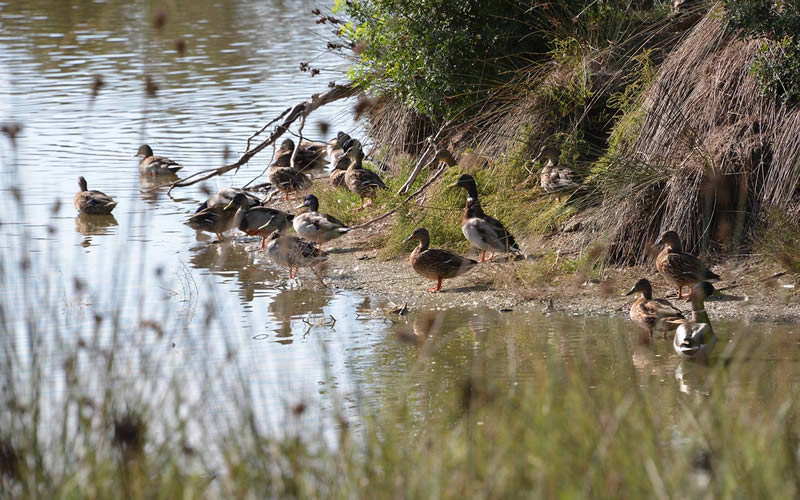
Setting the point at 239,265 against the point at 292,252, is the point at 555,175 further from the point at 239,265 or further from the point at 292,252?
the point at 239,265

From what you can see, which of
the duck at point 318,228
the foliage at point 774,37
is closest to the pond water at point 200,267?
the duck at point 318,228

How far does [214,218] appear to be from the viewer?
12.7 meters

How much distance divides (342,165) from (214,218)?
99.9 inches

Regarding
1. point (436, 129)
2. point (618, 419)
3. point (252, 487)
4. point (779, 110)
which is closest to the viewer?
point (618, 419)

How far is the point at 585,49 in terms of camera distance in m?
11.3

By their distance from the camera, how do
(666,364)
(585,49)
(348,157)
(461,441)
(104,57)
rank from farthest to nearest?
1. (104,57)
2. (348,157)
3. (585,49)
4. (666,364)
5. (461,441)

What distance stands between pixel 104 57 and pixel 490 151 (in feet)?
48.2

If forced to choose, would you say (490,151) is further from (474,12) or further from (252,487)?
(252,487)

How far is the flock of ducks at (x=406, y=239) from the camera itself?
8.29 metres

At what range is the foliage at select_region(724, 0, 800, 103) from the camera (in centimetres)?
886

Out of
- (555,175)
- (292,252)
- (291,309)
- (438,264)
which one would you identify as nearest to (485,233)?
(438,264)

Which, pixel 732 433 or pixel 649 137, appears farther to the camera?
pixel 649 137

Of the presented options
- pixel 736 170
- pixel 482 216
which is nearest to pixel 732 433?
pixel 736 170

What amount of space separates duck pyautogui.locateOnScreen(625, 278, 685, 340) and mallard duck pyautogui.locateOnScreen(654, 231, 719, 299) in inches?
14.7
